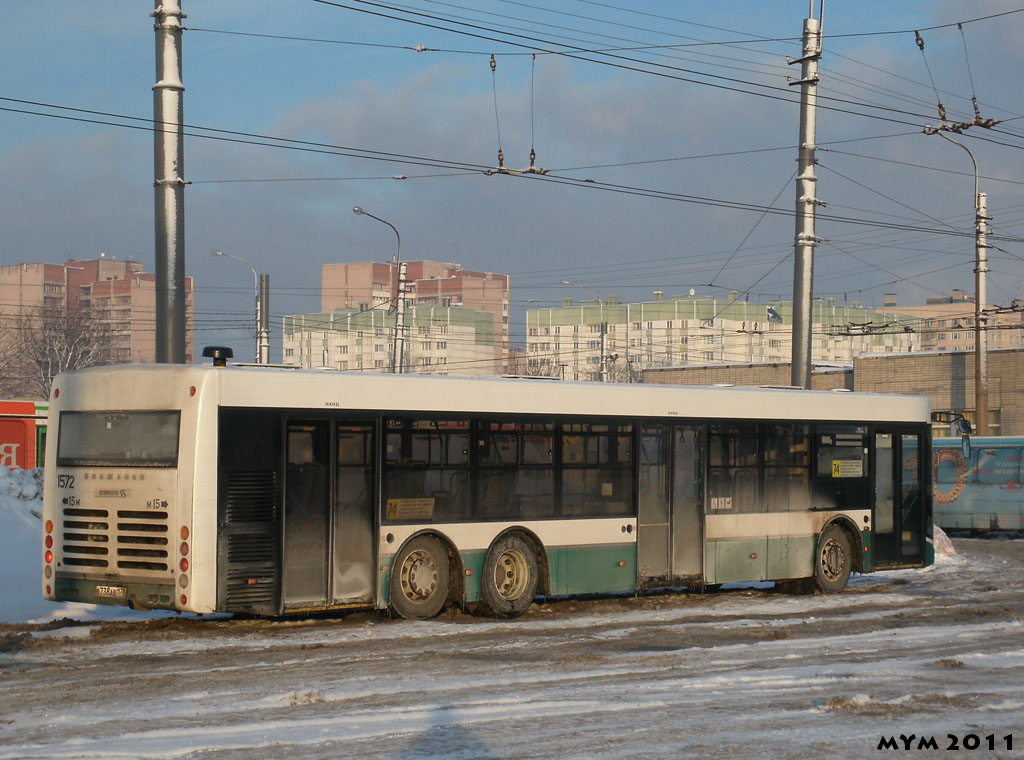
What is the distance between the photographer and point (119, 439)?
1300cm

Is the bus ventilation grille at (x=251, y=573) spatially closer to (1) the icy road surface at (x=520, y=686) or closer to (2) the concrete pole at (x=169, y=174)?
(1) the icy road surface at (x=520, y=686)

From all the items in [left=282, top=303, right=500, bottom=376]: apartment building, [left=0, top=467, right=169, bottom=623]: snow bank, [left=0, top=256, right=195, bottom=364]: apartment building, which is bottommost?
[left=0, top=467, right=169, bottom=623]: snow bank

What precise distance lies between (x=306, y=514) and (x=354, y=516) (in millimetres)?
618

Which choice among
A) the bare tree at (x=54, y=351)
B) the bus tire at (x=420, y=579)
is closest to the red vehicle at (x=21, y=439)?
the bus tire at (x=420, y=579)

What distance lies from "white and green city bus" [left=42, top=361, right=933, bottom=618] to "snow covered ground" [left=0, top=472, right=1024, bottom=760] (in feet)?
1.87

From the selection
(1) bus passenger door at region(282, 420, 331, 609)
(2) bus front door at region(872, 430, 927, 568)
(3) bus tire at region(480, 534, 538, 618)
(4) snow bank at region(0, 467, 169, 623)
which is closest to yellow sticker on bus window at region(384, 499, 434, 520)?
(1) bus passenger door at region(282, 420, 331, 609)

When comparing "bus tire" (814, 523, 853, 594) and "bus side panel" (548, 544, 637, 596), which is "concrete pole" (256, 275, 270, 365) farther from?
"bus side panel" (548, 544, 637, 596)

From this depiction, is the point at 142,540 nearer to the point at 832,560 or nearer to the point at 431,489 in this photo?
the point at 431,489

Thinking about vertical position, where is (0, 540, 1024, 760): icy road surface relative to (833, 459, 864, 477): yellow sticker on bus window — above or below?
below

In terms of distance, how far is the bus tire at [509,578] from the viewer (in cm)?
1476

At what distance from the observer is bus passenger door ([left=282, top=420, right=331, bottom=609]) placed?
514 inches

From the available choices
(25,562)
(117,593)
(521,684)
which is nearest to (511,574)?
(117,593)

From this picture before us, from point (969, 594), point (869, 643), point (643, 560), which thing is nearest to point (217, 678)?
point (869, 643)

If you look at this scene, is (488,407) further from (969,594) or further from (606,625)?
(969,594)
